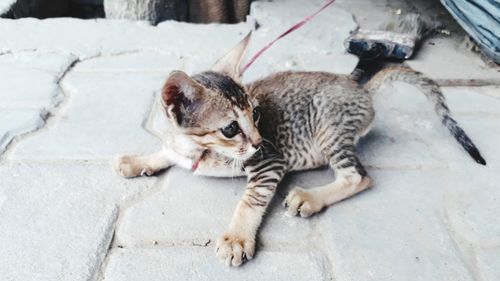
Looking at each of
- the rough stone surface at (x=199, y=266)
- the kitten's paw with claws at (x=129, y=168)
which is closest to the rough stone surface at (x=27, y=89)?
the kitten's paw with claws at (x=129, y=168)

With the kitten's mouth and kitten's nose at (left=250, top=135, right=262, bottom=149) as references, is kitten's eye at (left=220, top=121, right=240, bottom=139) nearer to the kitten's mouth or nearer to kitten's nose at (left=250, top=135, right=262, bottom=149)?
kitten's nose at (left=250, top=135, right=262, bottom=149)

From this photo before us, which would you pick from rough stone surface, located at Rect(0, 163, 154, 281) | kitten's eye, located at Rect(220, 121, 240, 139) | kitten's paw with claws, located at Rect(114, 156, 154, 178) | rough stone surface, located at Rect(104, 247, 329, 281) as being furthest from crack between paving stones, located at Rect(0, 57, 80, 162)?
kitten's eye, located at Rect(220, 121, 240, 139)

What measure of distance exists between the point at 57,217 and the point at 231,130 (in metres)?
0.82

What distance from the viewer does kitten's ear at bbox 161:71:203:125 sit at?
6.22 feet

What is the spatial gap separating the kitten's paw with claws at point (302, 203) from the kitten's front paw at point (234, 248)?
0.83ft

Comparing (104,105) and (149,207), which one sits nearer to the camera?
(149,207)

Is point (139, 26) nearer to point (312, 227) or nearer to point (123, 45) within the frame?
point (123, 45)

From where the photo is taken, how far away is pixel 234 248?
6.41 ft

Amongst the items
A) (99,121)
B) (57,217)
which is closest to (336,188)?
(57,217)

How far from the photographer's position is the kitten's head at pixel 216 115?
6.59 ft

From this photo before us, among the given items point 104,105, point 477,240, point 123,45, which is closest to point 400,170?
point 477,240

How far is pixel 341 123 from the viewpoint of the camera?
7.90 feet

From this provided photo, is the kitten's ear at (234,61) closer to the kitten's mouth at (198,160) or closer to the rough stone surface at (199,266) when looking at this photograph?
the kitten's mouth at (198,160)

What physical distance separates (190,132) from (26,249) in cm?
78
